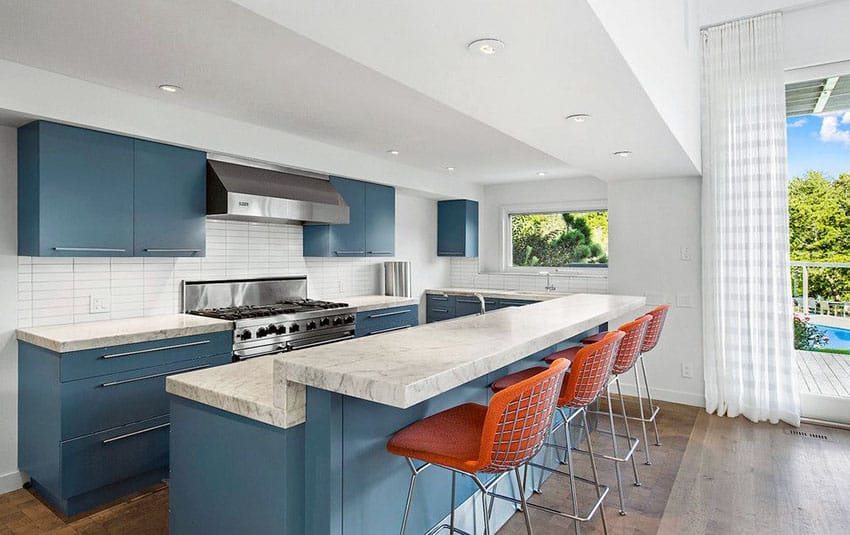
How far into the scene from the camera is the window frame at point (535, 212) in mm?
5969

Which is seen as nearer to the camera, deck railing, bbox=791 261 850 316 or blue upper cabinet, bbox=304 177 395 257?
deck railing, bbox=791 261 850 316

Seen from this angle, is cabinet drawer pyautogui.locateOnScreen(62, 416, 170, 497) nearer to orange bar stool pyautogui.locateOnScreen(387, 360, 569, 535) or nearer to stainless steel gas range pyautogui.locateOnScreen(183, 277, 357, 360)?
stainless steel gas range pyautogui.locateOnScreen(183, 277, 357, 360)

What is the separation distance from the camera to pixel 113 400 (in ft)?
9.07

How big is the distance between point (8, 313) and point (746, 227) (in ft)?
16.6

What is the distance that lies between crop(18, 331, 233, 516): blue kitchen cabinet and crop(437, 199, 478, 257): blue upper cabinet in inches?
147

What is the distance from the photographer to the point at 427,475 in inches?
79.9

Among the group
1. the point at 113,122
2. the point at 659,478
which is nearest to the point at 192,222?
the point at 113,122

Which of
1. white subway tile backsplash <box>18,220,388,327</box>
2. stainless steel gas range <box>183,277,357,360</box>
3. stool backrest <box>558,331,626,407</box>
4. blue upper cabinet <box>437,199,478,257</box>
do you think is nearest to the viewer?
stool backrest <box>558,331,626,407</box>

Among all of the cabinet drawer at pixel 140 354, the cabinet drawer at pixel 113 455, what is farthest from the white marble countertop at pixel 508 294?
the cabinet drawer at pixel 113 455

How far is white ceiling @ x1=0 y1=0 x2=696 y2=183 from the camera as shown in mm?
1581

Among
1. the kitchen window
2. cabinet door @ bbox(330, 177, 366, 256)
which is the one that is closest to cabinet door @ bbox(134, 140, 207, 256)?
cabinet door @ bbox(330, 177, 366, 256)

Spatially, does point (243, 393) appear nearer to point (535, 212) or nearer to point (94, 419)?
point (94, 419)

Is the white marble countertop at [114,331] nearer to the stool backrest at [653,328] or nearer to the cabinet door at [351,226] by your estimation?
the cabinet door at [351,226]

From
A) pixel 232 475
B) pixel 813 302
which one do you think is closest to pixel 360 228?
pixel 232 475
